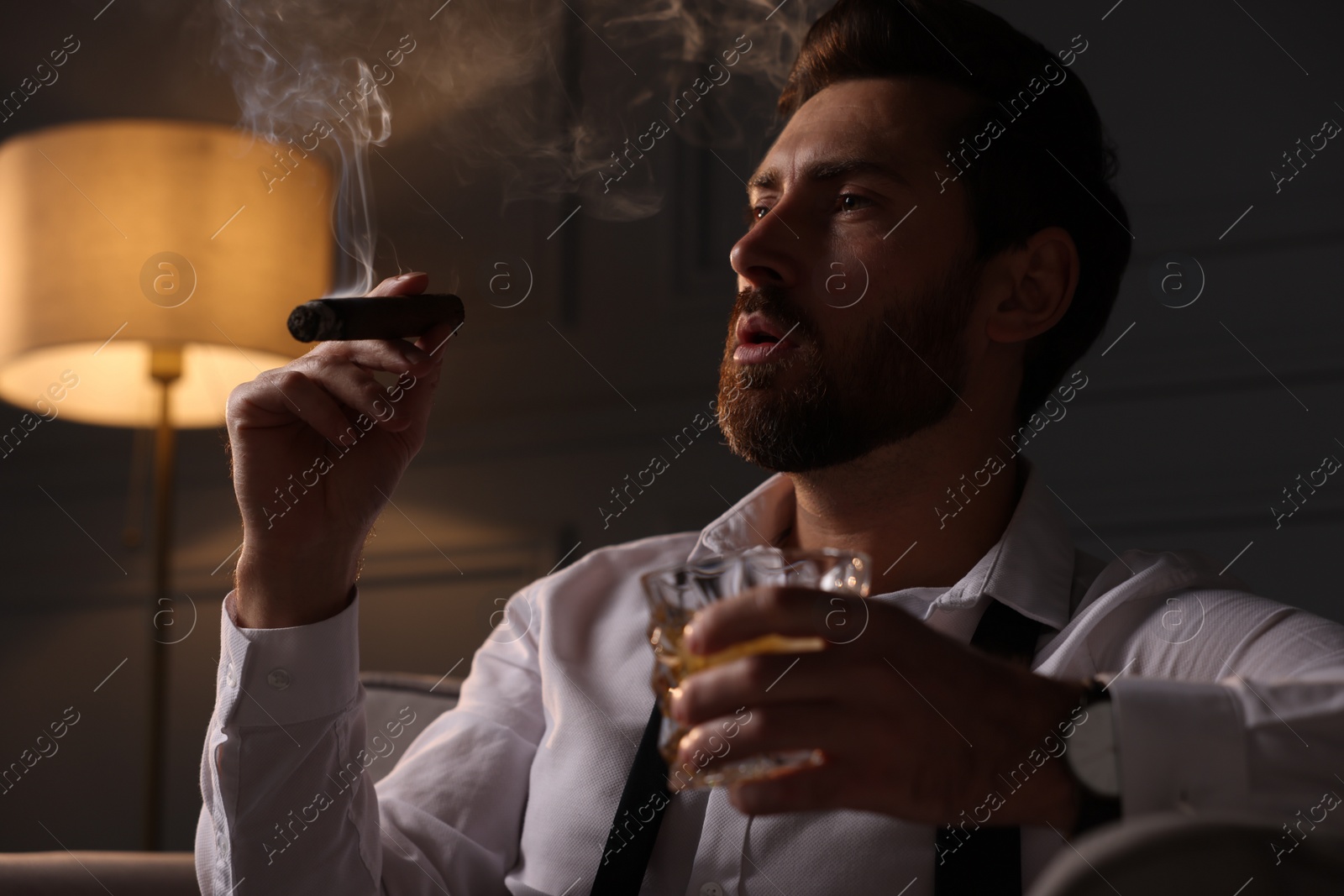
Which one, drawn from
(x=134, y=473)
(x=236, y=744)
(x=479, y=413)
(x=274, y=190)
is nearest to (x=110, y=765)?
(x=134, y=473)

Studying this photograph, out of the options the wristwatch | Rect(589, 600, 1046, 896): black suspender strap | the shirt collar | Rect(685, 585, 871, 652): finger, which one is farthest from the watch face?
the shirt collar

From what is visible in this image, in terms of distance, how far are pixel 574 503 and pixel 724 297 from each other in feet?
1.87

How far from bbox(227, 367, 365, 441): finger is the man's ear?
3.10 ft

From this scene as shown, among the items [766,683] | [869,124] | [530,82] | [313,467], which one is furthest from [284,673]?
[530,82]

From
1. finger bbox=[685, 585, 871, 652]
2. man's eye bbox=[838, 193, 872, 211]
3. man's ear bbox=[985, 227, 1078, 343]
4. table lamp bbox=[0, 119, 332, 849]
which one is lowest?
finger bbox=[685, 585, 871, 652]

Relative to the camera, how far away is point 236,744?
1152 mm

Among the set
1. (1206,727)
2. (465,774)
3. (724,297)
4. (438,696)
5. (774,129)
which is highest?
(774,129)

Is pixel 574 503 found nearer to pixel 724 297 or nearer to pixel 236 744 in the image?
pixel 724 297

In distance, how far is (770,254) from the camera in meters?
1.41

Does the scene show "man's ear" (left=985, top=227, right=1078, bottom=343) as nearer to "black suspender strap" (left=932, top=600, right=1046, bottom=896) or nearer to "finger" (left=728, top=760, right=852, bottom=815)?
"black suspender strap" (left=932, top=600, right=1046, bottom=896)

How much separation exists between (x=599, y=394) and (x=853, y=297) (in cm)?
99

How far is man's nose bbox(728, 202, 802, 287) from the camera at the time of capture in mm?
1410

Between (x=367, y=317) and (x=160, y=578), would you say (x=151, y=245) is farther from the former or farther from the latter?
(x=367, y=317)

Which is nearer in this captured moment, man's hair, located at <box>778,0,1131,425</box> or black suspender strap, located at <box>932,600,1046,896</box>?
black suspender strap, located at <box>932,600,1046,896</box>
